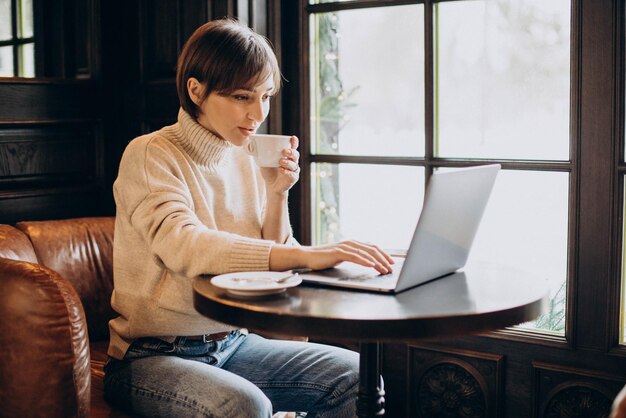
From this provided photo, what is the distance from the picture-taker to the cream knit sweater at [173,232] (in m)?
1.63

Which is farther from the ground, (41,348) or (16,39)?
(16,39)

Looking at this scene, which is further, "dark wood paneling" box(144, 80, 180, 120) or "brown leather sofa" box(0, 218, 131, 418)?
"dark wood paneling" box(144, 80, 180, 120)

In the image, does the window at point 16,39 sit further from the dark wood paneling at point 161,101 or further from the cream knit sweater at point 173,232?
the cream knit sweater at point 173,232

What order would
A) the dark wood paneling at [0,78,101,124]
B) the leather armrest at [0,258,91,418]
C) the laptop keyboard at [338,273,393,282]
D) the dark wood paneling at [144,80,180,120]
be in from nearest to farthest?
the laptop keyboard at [338,273,393,282] < the leather armrest at [0,258,91,418] < the dark wood paneling at [0,78,101,124] < the dark wood paneling at [144,80,180,120]

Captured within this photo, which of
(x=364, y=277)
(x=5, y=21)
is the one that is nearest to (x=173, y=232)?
(x=364, y=277)

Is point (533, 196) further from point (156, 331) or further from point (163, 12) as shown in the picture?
point (163, 12)

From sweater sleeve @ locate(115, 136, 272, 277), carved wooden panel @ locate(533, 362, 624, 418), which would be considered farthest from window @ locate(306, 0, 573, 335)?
sweater sleeve @ locate(115, 136, 272, 277)

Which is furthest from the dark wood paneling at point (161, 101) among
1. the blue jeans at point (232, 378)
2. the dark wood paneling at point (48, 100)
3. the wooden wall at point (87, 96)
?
the blue jeans at point (232, 378)

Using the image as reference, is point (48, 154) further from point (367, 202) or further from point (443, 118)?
point (443, 118)

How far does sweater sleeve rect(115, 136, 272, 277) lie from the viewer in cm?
161

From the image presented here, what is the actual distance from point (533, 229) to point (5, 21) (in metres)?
1.76

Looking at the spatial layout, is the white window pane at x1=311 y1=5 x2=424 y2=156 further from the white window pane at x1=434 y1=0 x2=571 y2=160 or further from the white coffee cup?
the white coffee cup

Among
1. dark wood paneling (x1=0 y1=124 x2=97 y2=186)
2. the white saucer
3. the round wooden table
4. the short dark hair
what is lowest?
the round wooden table

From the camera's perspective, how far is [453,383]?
243 cm
